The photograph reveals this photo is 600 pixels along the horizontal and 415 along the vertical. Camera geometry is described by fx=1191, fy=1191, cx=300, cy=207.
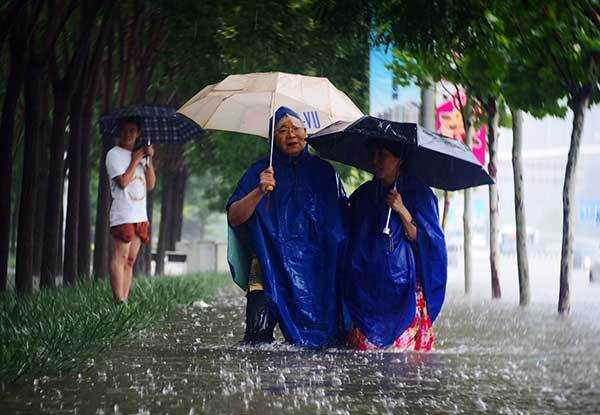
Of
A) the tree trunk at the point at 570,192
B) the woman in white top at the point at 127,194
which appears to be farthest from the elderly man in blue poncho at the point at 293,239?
the tree trunk at the point at 570,192

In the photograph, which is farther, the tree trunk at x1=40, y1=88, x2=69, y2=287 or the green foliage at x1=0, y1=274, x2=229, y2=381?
the tree trunk at x1=40, y1=88, x2=69, y2=287

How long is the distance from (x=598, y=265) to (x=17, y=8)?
20.9 metres

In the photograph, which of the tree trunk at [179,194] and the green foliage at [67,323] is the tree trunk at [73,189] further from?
the tree trunk at [179,194]

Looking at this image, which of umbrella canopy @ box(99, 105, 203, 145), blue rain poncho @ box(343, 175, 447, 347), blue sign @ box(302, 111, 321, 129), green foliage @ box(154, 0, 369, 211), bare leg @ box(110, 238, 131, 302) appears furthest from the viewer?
green foliage @ box(154, 0, 369, 211)

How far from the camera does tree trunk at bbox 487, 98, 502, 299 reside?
18.4 metres

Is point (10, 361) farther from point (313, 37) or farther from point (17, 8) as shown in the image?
point (313, 37)

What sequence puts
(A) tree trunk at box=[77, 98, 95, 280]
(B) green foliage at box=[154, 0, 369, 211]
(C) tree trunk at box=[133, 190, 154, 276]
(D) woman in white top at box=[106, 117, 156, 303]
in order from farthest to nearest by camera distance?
(C) tree trunk at box=[133, 190, 154, 276] < (A) tree trunk at box=[77, 98, 95, 280] < (B) green foliage at box=[154, 0, 369, 211] < (D) woman in white top at box=[106, 117, 156, 303]

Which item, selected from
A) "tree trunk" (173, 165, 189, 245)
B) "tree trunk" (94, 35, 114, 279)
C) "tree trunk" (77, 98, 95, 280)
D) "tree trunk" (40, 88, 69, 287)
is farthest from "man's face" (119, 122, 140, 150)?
"tree trunk" (173, 165, 189, 245)

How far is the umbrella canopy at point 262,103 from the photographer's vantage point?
10359 millimetres

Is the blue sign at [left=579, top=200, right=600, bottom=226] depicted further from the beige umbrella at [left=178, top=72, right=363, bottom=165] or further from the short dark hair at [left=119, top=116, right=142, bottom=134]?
the beige umbrella at [left=178, top=72, right=363, bottom=165]

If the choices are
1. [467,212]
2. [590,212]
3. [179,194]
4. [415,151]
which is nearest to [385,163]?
[415,151]

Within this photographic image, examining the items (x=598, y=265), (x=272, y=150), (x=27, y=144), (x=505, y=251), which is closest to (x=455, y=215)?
(x=505, y=251)

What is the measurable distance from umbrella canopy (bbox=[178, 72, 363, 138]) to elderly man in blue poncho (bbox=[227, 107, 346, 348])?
93 centimetres

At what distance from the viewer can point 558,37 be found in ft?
43.9
